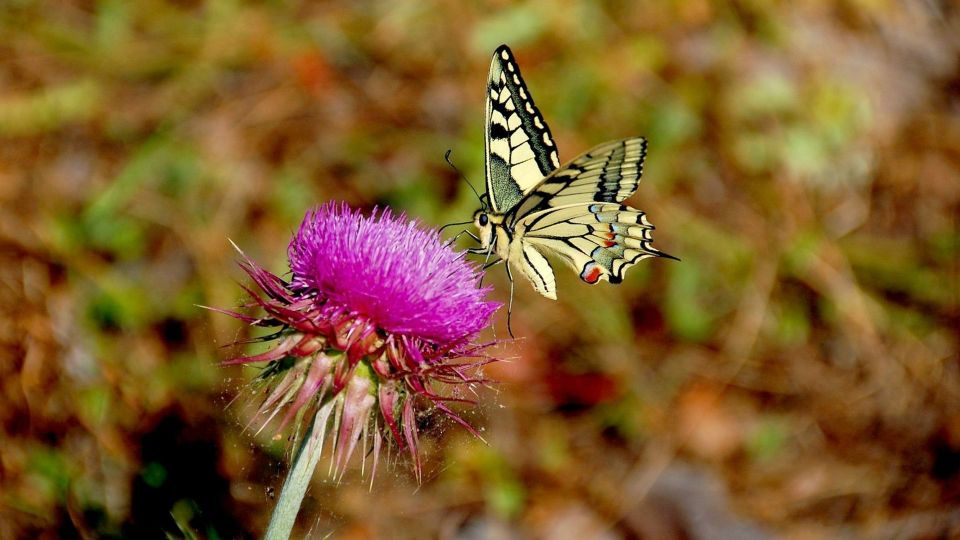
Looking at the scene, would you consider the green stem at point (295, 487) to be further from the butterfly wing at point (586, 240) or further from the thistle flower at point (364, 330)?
the butterfly wing at point (586, 240)

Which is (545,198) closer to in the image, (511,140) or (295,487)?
(511,140)

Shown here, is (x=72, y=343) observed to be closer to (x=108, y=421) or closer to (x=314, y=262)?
(x=108, y=421)

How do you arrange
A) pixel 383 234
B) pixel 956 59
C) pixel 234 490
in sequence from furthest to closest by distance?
pixel 956 59 < pixel 234 490 < pixel 383 234

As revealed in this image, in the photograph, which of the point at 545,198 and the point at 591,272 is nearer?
the point at 545,198

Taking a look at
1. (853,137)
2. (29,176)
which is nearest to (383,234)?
(29,176)

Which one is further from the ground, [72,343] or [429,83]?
[429,83]

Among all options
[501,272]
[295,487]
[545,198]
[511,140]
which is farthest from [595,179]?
[501,272]

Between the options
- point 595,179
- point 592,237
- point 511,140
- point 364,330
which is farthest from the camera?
point 592,237

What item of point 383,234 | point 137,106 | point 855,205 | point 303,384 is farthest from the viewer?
point 855,205
